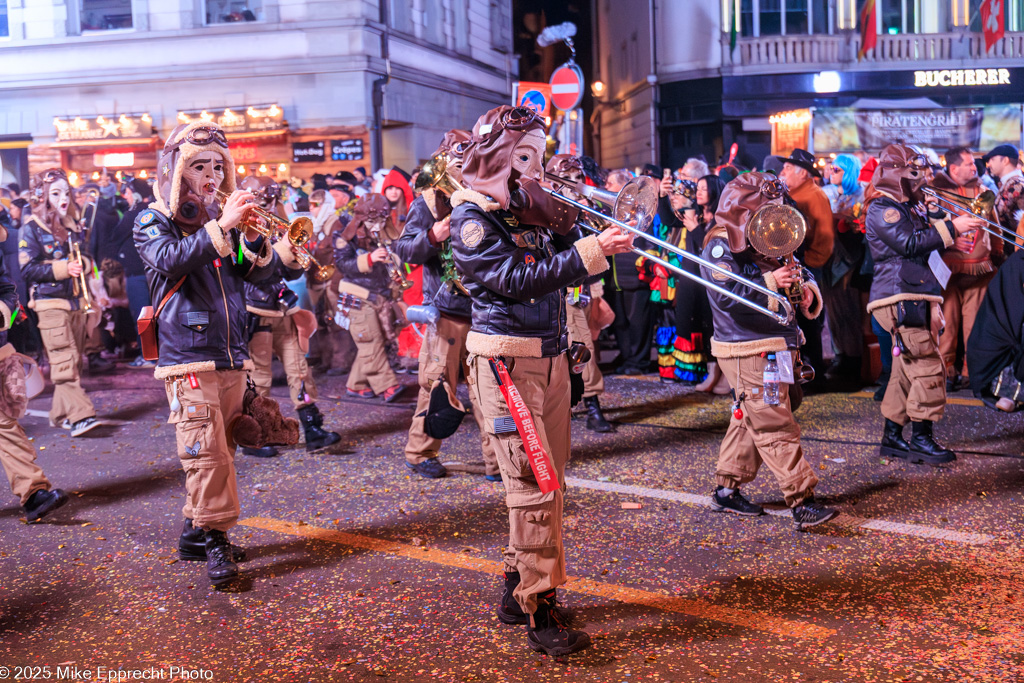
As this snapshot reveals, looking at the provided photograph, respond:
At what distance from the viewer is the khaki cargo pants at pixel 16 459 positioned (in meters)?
5.59

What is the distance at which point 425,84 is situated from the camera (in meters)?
24.5

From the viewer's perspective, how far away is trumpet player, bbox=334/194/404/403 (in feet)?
28.7

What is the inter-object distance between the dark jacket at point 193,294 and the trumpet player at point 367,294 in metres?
3.90

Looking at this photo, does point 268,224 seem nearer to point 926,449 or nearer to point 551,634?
point 551,634

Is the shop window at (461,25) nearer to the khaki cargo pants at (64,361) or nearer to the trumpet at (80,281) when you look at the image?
the trumpet at (80,281)

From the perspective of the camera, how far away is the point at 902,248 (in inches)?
240

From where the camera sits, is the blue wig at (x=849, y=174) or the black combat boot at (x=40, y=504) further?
the blue wig at (x=849, y=174)

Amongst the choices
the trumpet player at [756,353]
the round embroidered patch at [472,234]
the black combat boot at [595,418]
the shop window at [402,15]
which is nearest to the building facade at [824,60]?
the shop window at [402,15]

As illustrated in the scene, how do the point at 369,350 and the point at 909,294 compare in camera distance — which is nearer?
the point at 909,294

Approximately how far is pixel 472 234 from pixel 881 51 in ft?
85.0

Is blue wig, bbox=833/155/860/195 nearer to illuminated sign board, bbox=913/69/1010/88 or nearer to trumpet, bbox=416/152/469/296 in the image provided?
trumpet, bbox=416/152/469/296

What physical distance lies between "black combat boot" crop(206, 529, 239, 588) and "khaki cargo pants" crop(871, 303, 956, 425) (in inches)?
173

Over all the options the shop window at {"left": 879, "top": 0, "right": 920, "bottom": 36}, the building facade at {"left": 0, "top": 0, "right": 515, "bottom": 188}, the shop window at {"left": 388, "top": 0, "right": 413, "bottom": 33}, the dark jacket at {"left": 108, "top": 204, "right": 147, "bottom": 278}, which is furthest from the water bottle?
the shop window at {"left": 879, "top": 0, "right": 920, "bottom": 36}

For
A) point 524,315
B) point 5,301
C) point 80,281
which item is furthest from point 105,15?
point 524,315
